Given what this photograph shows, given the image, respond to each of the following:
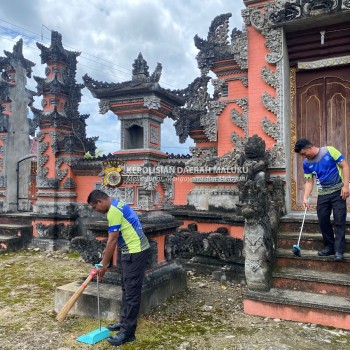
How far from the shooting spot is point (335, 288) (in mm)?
4867

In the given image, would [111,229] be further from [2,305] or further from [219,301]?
[2,305]

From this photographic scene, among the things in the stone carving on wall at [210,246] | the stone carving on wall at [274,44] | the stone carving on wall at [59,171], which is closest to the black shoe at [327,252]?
the stone carving on wall at [210,246]

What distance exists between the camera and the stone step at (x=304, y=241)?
5672 mm

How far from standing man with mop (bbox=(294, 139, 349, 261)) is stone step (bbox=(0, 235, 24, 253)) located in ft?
29.5

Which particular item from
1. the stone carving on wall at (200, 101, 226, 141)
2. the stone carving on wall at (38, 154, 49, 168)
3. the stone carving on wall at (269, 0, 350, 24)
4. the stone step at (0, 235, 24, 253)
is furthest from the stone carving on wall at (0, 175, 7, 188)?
the stone carving on wall at (269, 0, 350, 24)

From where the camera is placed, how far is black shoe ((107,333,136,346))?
4051 millimetres

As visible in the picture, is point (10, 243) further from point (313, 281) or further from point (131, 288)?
point (313, 281)

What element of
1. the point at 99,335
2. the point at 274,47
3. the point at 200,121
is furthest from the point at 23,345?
the point at 274,47

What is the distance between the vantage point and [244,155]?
22.2 ft

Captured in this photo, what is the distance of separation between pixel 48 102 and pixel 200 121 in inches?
233

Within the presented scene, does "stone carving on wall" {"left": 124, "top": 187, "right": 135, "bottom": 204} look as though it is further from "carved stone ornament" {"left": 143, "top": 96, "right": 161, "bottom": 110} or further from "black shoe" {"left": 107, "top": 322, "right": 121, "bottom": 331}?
"black shoe" {"left": 107, "top": 322, "right": 121, "bottom": 331}

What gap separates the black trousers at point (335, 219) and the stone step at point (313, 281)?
1.40ft

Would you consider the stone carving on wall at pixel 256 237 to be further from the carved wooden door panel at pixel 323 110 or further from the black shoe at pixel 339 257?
the carved wooden door panel at pixel 323 110

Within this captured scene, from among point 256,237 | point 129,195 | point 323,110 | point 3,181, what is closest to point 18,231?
point 3,181
